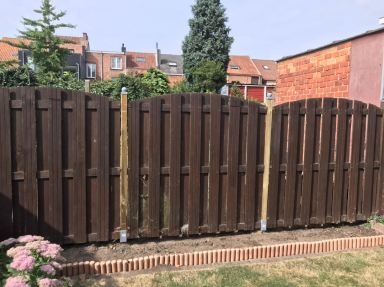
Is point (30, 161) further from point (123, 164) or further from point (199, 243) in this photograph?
point (199, 243)

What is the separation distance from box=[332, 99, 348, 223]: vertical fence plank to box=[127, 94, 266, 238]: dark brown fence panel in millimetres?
1244

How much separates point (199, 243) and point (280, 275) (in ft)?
3.81

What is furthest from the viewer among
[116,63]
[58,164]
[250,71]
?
[250,71]

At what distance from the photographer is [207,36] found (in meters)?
24.0

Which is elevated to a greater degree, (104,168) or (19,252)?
(104,168)

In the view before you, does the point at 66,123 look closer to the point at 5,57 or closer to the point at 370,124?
the point at 370,124

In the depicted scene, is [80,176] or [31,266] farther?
[80,176]

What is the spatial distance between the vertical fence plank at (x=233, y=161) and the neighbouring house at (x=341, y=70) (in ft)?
8.95

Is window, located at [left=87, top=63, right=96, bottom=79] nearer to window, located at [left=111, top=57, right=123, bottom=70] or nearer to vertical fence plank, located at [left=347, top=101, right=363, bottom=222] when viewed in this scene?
window, located at [left=111, top=57, right=123, bottom=70]

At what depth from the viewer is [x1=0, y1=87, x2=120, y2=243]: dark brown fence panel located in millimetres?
4219

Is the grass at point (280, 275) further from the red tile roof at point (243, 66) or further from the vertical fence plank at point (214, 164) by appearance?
the red tile roof at point (243, 66)

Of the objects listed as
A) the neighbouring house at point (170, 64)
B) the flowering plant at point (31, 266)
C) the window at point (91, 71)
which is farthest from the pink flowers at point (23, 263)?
the window at point (91, 71)

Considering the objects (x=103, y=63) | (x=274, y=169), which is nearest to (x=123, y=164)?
(x=274, y=169)

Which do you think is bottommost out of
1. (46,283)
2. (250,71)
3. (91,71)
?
(46,283)
